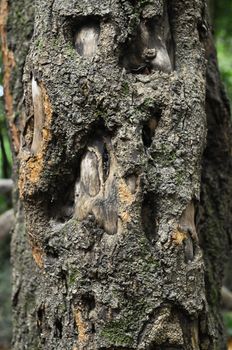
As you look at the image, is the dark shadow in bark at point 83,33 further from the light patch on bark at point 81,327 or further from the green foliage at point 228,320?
the green foliage at point 228,320

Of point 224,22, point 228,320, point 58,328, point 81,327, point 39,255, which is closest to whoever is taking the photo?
point 81,327

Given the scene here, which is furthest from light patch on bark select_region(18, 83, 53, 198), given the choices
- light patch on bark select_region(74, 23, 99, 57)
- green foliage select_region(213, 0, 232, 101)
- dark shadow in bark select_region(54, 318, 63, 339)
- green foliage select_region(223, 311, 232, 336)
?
green foliage select_region(223, 311, 232, 336)

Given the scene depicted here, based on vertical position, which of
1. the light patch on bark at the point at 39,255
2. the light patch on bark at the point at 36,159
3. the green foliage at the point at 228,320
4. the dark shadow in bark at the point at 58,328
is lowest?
the green foliage at the point at 228,320

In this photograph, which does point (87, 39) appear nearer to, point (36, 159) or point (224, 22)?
point (36, 159)

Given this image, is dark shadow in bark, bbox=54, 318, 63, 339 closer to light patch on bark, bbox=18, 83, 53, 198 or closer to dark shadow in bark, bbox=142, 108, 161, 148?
light patch on bark, bbox=18, 83, 53, 198

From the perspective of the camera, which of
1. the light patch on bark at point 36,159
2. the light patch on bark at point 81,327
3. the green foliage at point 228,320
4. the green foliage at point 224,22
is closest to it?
A: the light patch on bark at point 81,327

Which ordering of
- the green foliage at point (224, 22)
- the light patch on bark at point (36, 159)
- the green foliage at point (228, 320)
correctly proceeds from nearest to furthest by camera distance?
1. the light patch on bark at point (36, 159)
2. the green foliage at point (224, 22)
3. the green foliage at point (228, 320)

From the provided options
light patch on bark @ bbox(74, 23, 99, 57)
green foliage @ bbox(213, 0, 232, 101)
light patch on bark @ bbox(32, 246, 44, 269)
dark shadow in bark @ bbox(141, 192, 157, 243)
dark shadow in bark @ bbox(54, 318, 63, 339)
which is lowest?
dark shadow in bark @ bbox(54, 318, 63, 339)

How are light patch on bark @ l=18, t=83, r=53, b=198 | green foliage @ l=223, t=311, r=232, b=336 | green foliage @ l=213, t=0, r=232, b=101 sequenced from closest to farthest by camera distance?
light patch on bark @ l=18, t=83, r=53, b=198, green foliage @ l=213, t=0, r=232, b=101, green foliage @ l=223, t=311, r=232, b=336

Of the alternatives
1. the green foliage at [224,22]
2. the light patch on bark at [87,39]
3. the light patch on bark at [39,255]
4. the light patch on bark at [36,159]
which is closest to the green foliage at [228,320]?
the green foliage at [224,22]

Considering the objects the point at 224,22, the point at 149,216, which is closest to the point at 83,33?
the point at 149,216

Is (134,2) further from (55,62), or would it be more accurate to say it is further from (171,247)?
(171,247)
